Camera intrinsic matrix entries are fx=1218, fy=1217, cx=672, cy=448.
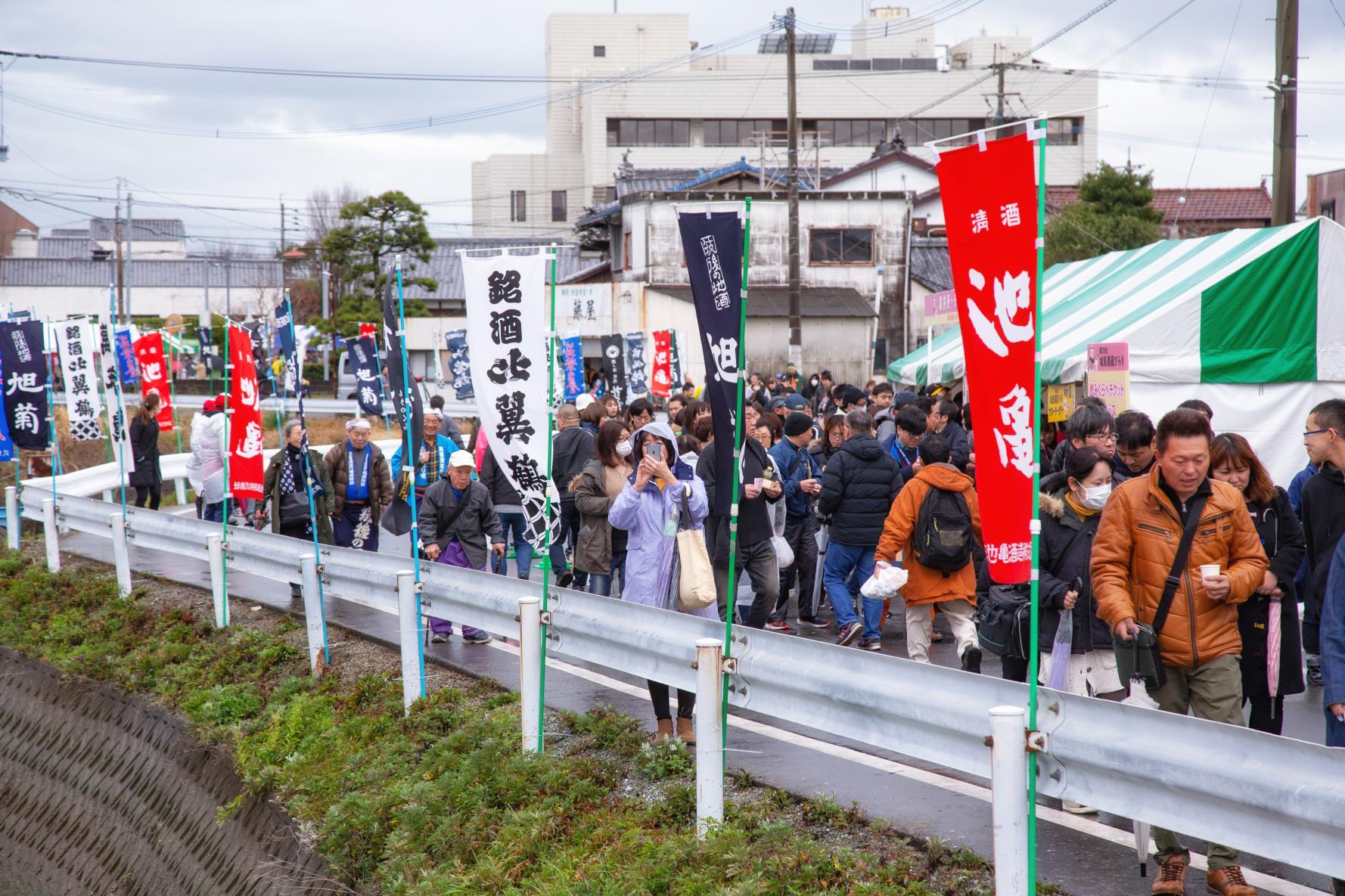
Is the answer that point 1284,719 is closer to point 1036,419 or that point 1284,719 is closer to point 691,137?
point 1036,419

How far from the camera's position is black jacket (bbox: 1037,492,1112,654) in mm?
5621

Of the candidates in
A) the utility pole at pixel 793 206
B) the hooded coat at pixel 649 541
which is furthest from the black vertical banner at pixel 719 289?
the utility pole at pixel 793 206

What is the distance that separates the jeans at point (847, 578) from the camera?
9266 mm

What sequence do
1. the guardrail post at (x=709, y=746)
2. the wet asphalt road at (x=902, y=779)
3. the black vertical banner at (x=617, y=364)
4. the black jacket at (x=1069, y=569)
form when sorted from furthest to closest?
the black vertical banner at (x=617, y=364)
the black jacket at (x=1069, y=569)
the guardrail post at (x=709, y=746)
the wet asphalt road at (x=902, y=779)

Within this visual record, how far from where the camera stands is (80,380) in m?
16.7

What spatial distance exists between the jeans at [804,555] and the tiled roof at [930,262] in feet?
105

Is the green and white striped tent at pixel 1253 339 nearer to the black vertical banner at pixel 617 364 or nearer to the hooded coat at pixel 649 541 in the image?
the hooded coat at pixel 649 541

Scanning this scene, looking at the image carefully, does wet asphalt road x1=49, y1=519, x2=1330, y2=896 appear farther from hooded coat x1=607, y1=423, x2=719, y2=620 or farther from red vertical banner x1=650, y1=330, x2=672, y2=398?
red vertical banner x1=650, y1=330, x2=672, y2=398

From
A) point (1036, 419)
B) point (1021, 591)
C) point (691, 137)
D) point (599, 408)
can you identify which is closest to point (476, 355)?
point (1021, 591)

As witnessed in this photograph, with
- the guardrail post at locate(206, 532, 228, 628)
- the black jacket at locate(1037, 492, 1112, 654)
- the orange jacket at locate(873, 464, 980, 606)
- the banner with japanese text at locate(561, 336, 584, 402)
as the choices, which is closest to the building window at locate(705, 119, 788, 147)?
the banner with japanese text at locate(561, 336, 584, 402)

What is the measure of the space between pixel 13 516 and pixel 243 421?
17.6ft

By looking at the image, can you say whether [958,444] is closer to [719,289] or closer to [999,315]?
[719,289]

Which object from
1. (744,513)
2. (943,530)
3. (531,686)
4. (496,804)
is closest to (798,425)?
(744,513)

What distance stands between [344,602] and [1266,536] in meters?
8.37
